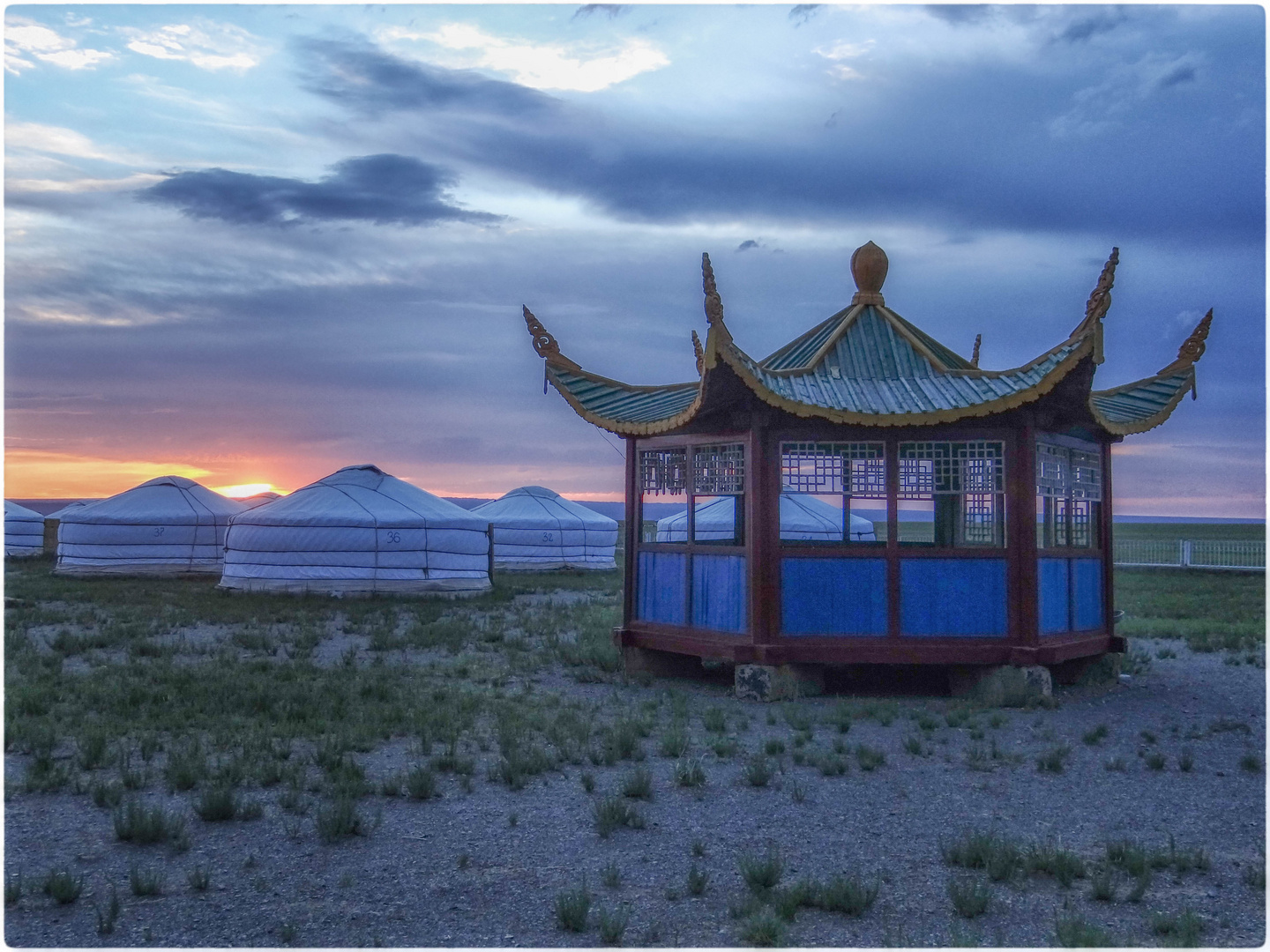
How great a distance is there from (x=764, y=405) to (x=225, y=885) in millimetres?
5870

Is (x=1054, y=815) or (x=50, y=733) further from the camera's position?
(x=50, y=733)

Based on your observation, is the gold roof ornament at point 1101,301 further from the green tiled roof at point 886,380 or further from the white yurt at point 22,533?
the white yurt at point 22,533

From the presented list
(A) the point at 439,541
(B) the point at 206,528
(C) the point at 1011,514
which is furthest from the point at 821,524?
(C) the point at 1011,514

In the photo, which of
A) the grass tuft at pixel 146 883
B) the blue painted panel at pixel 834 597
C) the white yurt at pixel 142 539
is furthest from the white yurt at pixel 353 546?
the grass tuft at pixel 146 883

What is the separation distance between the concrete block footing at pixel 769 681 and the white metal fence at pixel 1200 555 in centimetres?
2275

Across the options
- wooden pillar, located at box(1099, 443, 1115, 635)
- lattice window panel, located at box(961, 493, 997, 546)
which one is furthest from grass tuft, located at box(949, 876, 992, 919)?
wooden pillar, located at box(1099, 443, 1115, 635)

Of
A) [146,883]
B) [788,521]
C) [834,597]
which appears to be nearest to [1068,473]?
[834,597]

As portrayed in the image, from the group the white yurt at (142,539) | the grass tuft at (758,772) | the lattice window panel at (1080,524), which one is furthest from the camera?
the white yurt at (142,539)

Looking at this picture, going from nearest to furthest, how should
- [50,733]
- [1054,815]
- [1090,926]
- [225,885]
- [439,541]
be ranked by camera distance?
[1090,926] → [225,885] → [1054,815] → [50,733] → [439,541]

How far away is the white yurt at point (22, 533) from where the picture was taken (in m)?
34.7

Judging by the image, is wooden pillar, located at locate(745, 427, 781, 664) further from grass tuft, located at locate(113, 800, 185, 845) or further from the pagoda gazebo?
grass tuft, located at locate(113, 800, 185, 845)

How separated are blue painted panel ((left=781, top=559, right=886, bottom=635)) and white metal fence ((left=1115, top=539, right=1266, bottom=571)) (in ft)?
73.5

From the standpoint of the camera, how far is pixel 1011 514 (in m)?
9.05

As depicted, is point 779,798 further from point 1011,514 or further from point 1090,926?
point 1011,514
